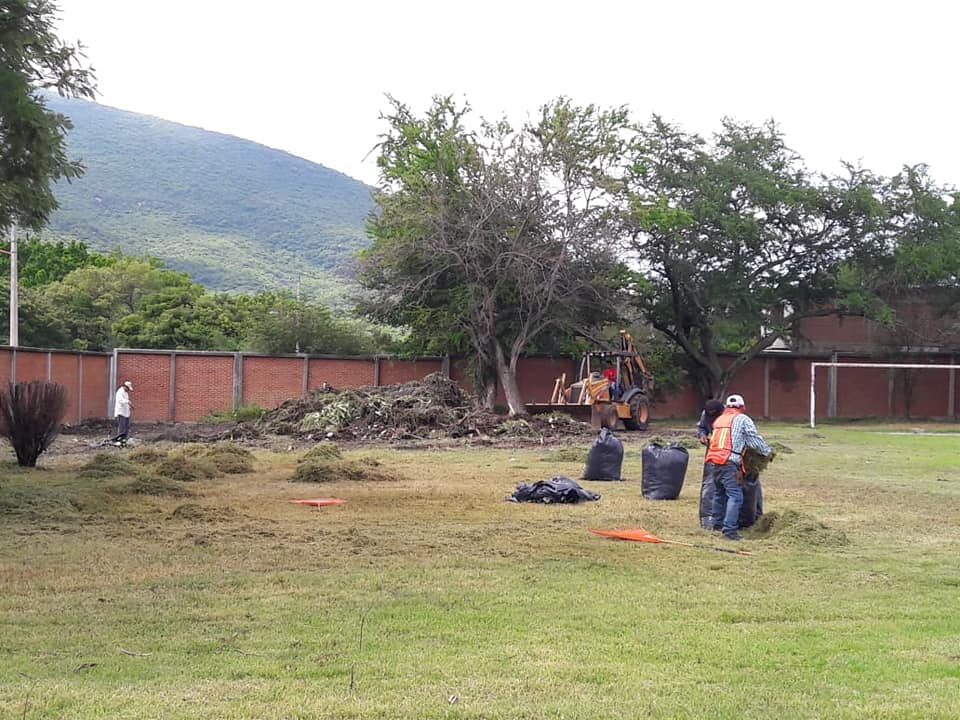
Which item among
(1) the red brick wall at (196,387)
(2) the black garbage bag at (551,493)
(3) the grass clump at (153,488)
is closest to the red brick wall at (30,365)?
(1) the red brick wall at (196,387)

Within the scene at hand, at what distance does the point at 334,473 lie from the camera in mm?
17359

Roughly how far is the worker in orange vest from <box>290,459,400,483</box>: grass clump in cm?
669

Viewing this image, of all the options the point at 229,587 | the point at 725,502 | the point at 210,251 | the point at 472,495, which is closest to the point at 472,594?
the point at 229,587

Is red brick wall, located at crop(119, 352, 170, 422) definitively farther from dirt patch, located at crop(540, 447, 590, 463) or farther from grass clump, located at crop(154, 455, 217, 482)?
grass clump, located at crop(154, 455, 217, 482)

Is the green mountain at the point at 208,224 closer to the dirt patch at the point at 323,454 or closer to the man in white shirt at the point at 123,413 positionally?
the man in white shirt at the point at 123,413

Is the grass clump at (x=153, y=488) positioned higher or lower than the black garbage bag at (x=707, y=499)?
lower

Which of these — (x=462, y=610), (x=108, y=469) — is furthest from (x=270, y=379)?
(x=462, y=610)

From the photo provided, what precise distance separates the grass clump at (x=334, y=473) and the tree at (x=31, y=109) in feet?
18.0

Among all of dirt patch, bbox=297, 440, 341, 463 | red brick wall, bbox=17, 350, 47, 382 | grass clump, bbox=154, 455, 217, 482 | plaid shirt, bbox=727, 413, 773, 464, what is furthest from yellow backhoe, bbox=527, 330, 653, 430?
plaid shirt, bbox=727, 413, 773, 464

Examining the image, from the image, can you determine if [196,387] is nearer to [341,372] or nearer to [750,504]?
[341,372]

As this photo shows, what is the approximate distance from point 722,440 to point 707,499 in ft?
2.99

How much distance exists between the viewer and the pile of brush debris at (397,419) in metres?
27.6

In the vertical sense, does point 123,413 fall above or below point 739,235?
below

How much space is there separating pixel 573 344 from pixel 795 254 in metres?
9.05
